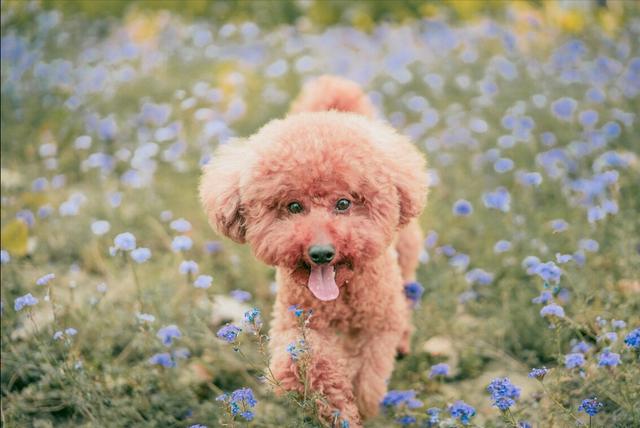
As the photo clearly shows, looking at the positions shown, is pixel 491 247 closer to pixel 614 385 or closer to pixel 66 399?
pixel 614 385

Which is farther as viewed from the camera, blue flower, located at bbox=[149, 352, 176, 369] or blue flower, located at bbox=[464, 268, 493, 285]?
blue flower, located at bbox=[464, 268, 493, 285]

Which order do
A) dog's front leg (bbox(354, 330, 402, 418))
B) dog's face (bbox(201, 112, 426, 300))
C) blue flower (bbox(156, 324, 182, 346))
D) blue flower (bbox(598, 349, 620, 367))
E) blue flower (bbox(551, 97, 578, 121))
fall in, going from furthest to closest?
blue flower (bbox(551, 97, 578, 121)) < blue flower (bbox(156, 324, 182, 346)) < dog's front leg (bbox(354, 330, 402, 418)) < dog's face (bbox(201, 112, 426, 300)) < blue flower (bbox(598, 349, 620, 367))

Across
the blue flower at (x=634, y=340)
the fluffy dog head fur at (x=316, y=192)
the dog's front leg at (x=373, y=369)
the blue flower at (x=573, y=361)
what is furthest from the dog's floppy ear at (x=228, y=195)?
the blue flower at (x=634, y=340)

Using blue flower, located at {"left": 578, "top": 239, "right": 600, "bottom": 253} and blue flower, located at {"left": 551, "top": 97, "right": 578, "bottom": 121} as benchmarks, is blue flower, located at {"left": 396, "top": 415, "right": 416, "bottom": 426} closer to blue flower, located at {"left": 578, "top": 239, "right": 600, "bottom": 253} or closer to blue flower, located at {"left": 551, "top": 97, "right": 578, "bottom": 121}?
blue flower, located at {"left": 578, "top": 239, "right": 600, "bottom": 253}

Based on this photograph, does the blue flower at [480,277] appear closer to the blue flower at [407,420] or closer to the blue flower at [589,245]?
the blue flower at [589,245]

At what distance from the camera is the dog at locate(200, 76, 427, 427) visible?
8.35 feet

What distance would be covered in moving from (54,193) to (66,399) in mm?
2381

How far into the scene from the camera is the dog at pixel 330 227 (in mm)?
2545

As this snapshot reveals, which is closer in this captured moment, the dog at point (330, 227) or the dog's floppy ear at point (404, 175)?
the dog at point (330, 227)

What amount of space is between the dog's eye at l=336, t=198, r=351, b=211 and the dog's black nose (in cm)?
23

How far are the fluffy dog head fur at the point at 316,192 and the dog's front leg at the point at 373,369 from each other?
1.31ft

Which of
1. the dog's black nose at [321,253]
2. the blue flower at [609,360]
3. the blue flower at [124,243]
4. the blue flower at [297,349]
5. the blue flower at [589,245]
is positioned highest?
the dog's black nose at [321,253]

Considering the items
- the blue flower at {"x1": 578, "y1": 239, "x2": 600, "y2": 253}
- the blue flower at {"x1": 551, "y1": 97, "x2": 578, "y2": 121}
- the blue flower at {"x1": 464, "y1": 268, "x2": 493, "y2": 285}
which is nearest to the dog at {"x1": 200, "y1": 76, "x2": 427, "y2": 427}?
the blue flower at {"x1": 464, "y1": 268, "x2": 493, "y2": 285}

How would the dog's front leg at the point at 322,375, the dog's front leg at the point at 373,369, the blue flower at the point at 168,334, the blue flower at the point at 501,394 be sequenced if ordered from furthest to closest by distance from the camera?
the blue flower at the point at 168,334 → the dog's front leg at the point at 373,369 → the dog's front leg at the point at 322,375 → the blue flower at the point at 501,394
